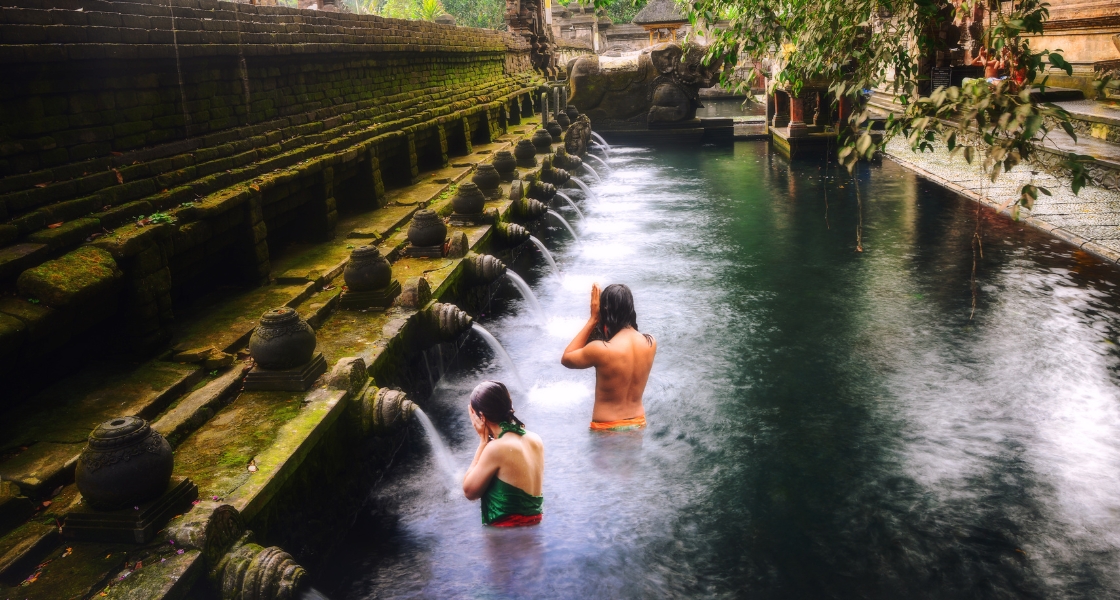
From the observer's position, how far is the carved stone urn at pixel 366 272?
6020mm

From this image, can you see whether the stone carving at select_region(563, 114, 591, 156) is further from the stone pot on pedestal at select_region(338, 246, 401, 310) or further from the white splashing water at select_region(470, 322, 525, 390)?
the stone pot on pedestal at select_region(338, 246, 401, 310)

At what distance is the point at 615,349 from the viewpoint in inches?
209

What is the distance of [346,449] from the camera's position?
186 inches

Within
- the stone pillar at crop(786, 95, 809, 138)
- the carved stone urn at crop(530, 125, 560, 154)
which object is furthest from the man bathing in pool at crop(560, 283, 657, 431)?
the stone pillar at crop(786, 95, 809, 138)

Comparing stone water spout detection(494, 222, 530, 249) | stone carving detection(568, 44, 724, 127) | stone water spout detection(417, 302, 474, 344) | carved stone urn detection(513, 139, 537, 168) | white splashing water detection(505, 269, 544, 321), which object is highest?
stone carving detection(568, 44, 724, 127)

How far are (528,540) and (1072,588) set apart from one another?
9.92 ft

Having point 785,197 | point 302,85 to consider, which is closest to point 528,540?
point 302,85

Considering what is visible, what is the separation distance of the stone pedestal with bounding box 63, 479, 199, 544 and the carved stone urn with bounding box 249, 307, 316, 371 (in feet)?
4.67

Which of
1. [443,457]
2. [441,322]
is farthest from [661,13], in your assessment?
[443,457]

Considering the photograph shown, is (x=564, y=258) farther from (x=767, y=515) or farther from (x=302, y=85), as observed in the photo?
(x=767, y=515)

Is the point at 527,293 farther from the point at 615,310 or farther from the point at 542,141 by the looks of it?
the point at 542,141

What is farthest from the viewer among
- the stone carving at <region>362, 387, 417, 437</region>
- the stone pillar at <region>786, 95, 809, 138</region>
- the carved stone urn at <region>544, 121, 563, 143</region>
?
the carved stone urn at <region>544, 121, 563, 143</region>

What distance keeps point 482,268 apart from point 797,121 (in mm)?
12906

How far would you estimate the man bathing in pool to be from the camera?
532 cm
